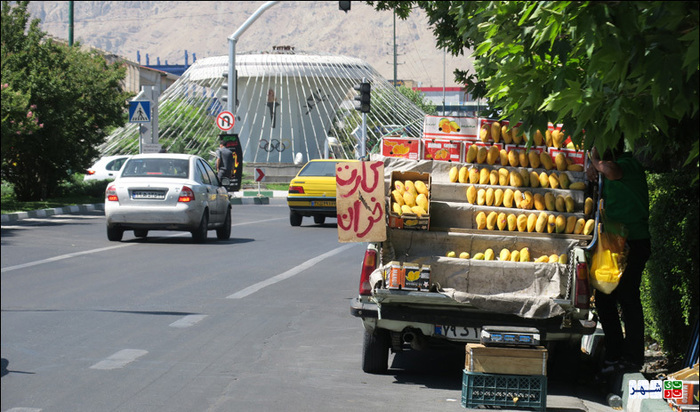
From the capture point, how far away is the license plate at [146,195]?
17922mm

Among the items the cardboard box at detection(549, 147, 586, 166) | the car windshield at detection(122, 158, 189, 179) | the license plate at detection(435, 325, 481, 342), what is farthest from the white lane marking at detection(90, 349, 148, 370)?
the car windshield at detection(122, 158, 189, 179)

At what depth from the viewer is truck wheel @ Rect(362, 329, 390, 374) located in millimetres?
7738

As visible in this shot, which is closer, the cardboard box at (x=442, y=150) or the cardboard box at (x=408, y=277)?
the cardboard box at (x=408, y=277)

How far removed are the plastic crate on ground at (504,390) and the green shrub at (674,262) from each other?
1.52 meters

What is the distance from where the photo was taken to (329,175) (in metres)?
25.0

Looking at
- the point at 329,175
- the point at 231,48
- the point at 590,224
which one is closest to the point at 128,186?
the point at 329,175

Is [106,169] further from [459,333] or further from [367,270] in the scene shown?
[459,333]

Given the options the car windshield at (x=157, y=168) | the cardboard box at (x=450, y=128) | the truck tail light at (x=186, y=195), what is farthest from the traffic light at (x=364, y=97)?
the cardboard box at (x=450, y=128)

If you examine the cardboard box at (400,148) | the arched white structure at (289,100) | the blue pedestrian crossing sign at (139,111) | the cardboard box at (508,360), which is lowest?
the cardboard box at (508,360)

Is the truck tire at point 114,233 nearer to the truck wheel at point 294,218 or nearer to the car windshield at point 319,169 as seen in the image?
the truck wheel at point 294,218

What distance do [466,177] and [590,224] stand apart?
3.95 ft

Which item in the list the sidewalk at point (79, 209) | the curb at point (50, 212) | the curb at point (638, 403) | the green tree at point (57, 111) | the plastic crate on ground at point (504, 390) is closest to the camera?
the curb at point (638, 403)

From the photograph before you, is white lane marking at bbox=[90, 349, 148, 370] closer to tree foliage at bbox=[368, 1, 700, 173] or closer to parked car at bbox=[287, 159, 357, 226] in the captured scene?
tree foliage at bbox=[368, 1, 700, 173]

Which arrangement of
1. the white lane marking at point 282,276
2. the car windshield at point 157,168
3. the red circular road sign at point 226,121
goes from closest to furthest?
the white lane marking at point 282,276
the car windshield at point 157,168
the red circular road sign at point 226,121
